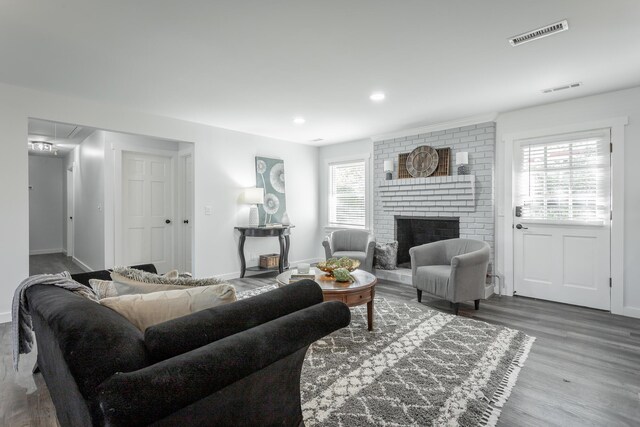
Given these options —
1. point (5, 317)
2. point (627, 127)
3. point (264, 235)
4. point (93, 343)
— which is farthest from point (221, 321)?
point (627, 127)

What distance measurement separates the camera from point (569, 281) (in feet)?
12.4

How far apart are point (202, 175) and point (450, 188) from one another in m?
3.59

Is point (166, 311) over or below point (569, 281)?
over

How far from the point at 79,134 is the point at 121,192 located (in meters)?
1.62

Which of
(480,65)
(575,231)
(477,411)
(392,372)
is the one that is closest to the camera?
(477,411)

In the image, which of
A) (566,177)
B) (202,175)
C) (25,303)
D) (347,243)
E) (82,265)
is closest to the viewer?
(25,303)

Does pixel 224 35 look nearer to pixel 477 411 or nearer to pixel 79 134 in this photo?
pixel 477 411

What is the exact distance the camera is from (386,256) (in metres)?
5.09

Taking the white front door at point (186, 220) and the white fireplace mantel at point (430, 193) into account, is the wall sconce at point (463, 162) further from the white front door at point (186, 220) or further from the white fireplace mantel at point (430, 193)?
the white front door at point (186, 220)

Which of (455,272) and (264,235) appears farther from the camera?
(264,235)

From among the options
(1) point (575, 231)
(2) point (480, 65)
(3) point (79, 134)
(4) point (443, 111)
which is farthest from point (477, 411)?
(3) point (79, 134)

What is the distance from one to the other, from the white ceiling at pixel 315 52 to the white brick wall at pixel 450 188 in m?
0.54

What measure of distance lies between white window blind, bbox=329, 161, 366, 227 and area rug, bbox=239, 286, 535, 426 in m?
2.99

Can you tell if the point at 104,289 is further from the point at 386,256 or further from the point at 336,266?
the point at 386,256
